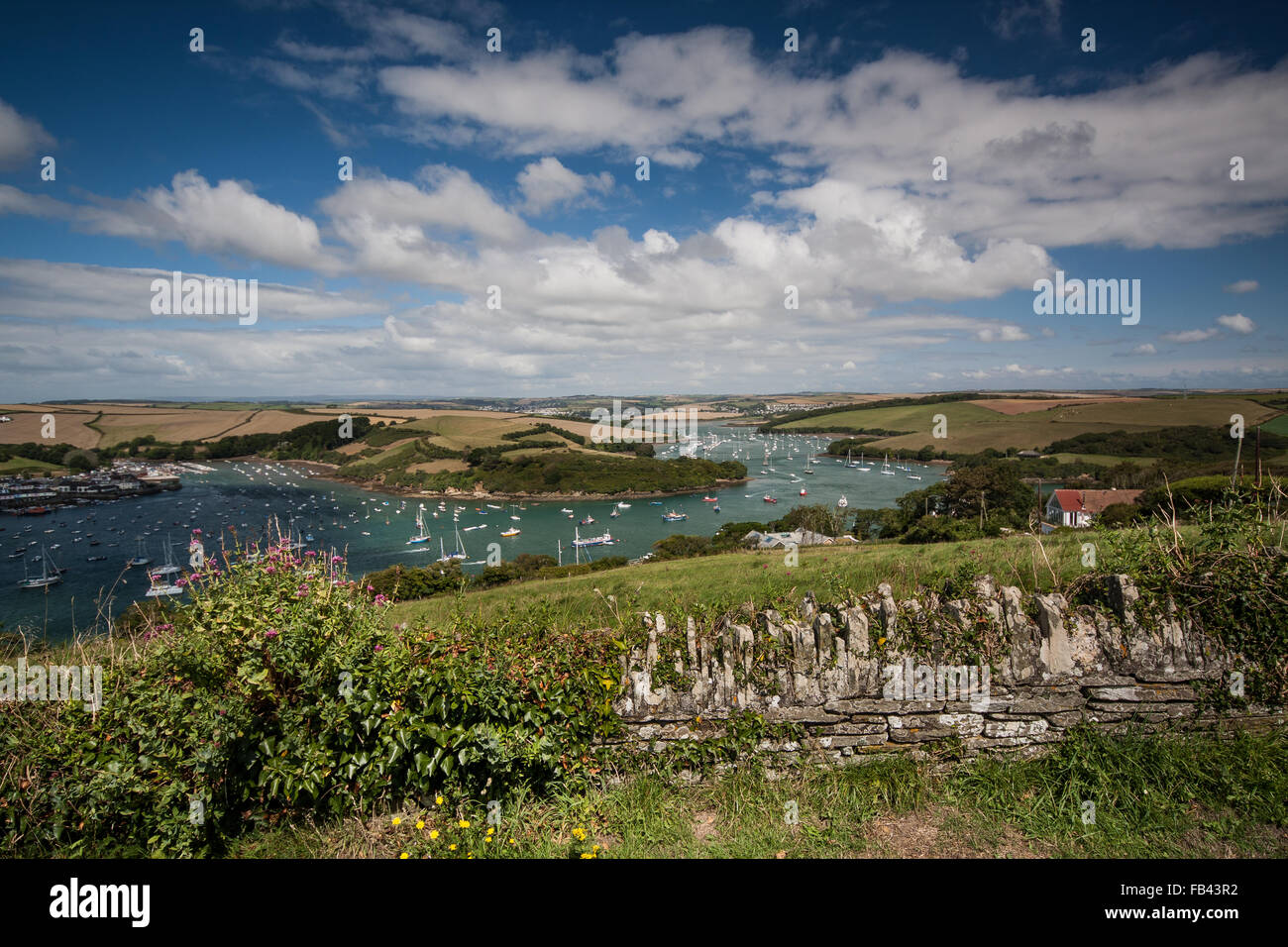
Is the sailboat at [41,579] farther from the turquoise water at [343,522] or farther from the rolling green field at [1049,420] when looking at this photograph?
the rolling green field at [1049,420]

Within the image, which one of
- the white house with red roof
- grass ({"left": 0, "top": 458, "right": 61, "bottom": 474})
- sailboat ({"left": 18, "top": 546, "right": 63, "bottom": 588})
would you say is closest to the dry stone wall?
the white house with red roof

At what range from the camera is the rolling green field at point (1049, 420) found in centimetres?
7950

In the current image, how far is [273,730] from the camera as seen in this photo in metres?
3.80

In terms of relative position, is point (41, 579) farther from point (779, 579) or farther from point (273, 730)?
point (273, 730)

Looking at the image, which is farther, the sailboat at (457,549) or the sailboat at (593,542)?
the sailboat at (593,542)

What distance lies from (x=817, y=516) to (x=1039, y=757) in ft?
164

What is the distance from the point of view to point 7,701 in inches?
157

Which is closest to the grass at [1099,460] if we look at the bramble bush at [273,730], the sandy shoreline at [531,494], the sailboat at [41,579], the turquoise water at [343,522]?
the turquoise water at [343,522]

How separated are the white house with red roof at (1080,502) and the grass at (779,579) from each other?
3461 centimetres

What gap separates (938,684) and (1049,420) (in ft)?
394

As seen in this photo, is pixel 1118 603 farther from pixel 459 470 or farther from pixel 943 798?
pixel 459 470

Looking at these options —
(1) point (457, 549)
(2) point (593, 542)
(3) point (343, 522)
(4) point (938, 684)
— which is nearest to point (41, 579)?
(3) point (343, 522)

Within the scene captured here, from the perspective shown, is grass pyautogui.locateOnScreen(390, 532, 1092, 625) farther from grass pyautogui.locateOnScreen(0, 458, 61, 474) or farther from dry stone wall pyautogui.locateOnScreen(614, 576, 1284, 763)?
grass pyautogui.locateOnScreen(0, 458, 61, 474)
